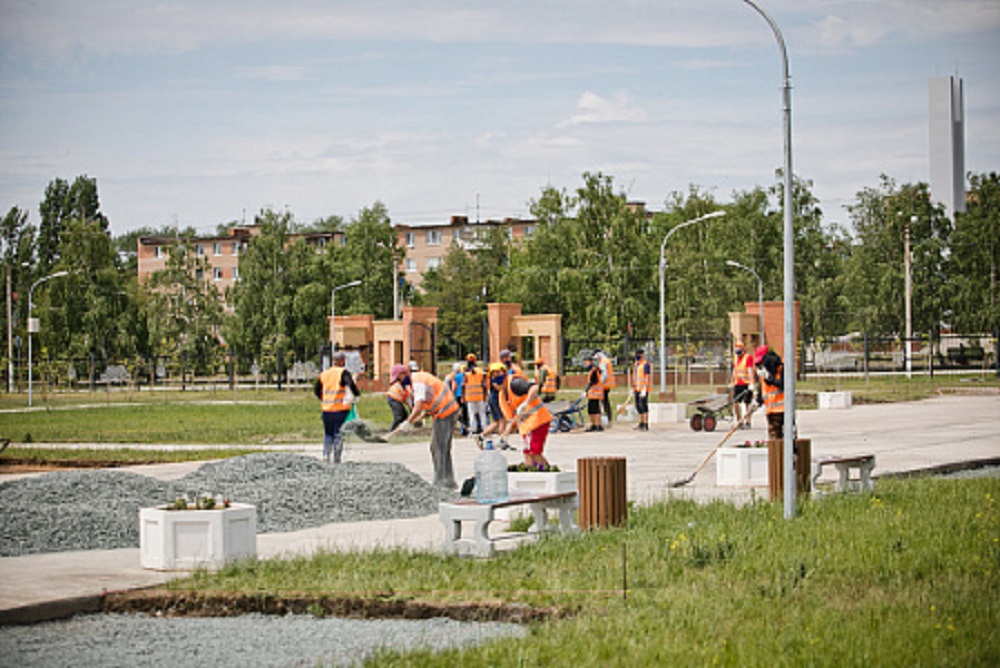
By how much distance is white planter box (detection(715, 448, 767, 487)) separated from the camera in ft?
62.5

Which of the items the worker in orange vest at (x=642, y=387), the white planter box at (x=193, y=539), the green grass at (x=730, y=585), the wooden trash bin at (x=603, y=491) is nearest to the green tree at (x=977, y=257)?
the worker in orange vest at (x=642, y=387)

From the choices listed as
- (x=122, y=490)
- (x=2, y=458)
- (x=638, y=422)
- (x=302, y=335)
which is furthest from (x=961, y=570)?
(x=302, y=335)

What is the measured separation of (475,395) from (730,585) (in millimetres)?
20166

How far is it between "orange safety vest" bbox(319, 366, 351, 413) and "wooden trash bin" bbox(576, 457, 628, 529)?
7.81 m

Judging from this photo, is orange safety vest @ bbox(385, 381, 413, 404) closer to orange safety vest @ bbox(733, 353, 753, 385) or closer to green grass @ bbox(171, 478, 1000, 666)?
green grass @ bbox(171, 478, 1000, 666)

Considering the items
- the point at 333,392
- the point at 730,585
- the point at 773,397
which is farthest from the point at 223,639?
the point at 773,397

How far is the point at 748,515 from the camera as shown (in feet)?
46.6

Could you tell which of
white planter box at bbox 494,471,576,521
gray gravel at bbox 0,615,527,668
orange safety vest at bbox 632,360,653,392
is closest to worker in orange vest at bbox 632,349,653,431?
orange safety vest at bbox 632,360,653,392

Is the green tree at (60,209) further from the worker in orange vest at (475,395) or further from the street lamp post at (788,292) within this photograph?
the street lamp post at (788,292)

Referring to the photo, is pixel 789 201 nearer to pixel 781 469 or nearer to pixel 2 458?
pixel 781 469

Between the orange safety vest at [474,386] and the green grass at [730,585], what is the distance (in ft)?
50.9

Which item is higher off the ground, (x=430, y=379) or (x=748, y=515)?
(x=430, y=379)

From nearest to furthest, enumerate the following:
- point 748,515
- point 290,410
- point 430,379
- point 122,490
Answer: point 748,515 → point 122,490 → point 430,379 → point 290,410

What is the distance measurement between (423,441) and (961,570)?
20.4 metres
